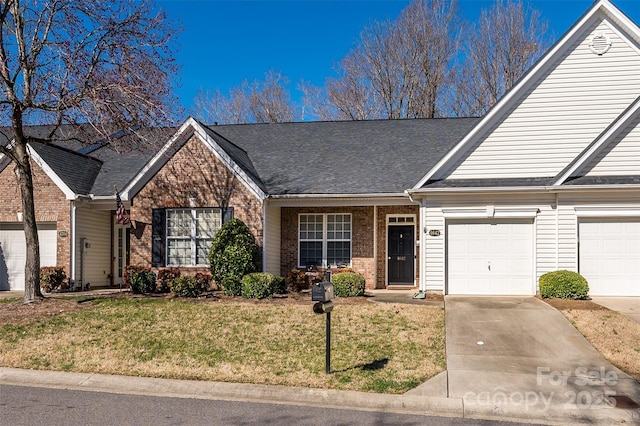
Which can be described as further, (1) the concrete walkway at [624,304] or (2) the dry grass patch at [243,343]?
(1) the concrete walkway at [624,304]

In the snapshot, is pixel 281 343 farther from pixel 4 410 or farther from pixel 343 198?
pixel 343 198

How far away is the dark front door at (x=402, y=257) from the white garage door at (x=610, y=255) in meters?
5.09

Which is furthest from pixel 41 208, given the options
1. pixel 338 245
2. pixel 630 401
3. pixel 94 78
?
pixel 630 401

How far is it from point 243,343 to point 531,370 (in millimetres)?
4907

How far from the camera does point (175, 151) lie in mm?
17656

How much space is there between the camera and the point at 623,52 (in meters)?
15.7

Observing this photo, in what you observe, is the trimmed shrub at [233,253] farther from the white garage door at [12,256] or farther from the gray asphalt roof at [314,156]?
the white garage door at [12,256]

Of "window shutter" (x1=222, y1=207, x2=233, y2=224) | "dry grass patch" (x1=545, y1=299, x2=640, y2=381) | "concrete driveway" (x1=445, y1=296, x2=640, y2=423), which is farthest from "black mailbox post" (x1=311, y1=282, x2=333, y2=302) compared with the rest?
"window shutter" (x1=222, y1=207, x2=233, y2=224)

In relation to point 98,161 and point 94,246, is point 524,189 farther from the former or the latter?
point 98,161

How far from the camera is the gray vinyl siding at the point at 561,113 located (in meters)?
15.5

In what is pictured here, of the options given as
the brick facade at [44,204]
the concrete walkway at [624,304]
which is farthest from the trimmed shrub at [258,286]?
the concrete walkway at [624,304]

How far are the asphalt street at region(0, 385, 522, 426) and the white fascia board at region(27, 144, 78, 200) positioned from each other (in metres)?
10.6

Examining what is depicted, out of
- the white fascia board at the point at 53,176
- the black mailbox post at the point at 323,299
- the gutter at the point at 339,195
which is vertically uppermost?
the white fascia board at the point at 53,176

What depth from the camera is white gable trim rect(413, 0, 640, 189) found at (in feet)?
51.2
